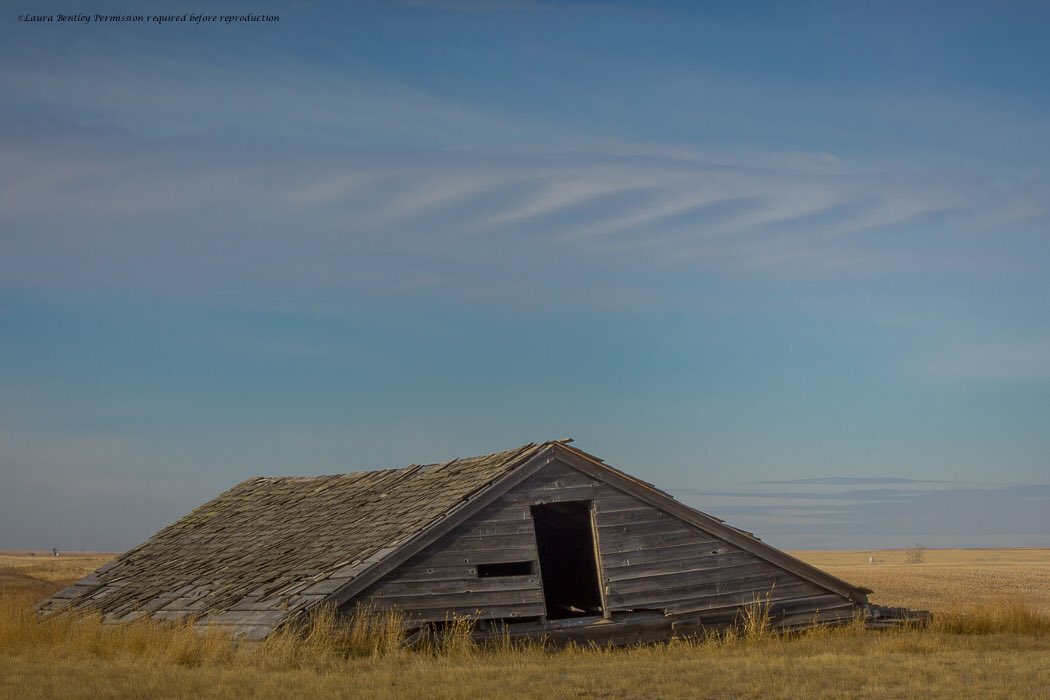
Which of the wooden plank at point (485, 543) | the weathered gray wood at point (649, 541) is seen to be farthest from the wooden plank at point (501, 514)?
the weathered gray wood at point (649, 541)

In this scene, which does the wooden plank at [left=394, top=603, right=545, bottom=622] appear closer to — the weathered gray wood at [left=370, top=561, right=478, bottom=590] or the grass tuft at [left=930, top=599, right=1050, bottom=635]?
the weathered gray wood at [left=370, top=561, right=478, bottom=590]

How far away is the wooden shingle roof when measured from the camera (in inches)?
808

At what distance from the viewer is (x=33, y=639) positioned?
2075cm

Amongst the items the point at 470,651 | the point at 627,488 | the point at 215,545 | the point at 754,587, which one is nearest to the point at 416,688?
the point at 470,651

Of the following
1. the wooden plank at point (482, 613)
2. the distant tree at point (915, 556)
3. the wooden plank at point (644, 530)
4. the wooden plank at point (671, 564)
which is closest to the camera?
the wooden plank at point (482, 613)

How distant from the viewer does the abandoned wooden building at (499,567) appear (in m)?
20.3

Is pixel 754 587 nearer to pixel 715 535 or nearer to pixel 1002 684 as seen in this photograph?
pixel 715 535

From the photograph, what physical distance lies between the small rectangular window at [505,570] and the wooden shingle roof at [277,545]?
1386mm

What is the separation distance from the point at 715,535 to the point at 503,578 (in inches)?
176

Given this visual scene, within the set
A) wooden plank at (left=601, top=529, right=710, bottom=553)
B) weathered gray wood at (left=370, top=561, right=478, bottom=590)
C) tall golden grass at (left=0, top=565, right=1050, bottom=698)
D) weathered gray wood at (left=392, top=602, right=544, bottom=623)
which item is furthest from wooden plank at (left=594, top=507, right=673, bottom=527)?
weathered gray wood at (left=370, top=561, right=478, bottom=590)

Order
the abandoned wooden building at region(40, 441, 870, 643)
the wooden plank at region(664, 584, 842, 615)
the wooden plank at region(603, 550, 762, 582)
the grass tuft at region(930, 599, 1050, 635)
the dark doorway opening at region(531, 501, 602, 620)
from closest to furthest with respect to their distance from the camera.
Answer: the abandoned wooden building at region(40, 441, 870, 643) → the wooden plank at region(603, 550, 762, 582) → the wooden plank at region(664, 584, 842, 615) → the grass tuft at region(930, 599, 1050, 635) → the dark doorway opening at region(531, 501, 602, 620)

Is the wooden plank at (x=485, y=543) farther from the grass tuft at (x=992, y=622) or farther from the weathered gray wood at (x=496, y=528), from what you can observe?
the grass tuft at (x=992, y=622)

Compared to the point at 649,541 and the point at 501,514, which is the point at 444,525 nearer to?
the point at 501,514

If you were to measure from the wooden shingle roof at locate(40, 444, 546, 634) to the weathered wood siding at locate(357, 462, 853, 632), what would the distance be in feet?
2.04
